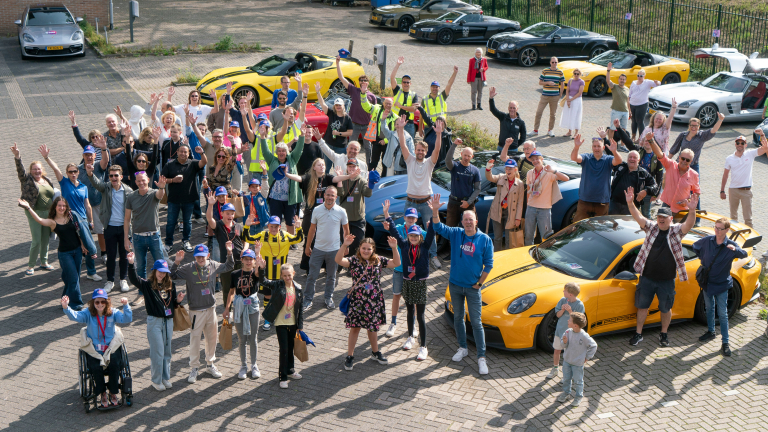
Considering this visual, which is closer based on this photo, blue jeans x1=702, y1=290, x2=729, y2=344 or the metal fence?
blue jeans x1=702, y1=290, x2=729, y2=344

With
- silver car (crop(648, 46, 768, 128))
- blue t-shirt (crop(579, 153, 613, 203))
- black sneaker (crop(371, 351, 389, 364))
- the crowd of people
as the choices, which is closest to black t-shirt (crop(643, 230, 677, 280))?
the crowd of people

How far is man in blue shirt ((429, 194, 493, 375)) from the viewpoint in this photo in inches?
330

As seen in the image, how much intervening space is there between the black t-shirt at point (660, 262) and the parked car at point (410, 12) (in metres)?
22.0

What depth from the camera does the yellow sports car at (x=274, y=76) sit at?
18859mm

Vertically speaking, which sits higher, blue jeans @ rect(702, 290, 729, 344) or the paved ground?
blue jeans @ rect(702, 290, 729, 344)

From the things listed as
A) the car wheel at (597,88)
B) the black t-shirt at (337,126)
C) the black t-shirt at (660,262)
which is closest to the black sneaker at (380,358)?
the black t-shirt at (660,262)

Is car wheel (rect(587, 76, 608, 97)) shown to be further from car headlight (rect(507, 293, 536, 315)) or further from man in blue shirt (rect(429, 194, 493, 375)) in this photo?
man in blue shirt (rect(429, 194, 493, 375))

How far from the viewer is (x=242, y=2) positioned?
122 feet

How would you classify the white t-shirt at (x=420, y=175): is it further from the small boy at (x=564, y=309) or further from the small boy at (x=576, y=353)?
the small boy at (x=576, y=353)

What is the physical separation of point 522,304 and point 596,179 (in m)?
3.25

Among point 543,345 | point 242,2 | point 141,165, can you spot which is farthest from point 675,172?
point 242,2

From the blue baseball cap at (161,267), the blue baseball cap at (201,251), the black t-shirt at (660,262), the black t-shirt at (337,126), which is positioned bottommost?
the black t-shirt at (660,262)

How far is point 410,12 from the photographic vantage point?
100.0 ft

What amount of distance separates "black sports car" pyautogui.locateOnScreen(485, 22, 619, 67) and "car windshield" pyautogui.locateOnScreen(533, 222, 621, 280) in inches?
621
